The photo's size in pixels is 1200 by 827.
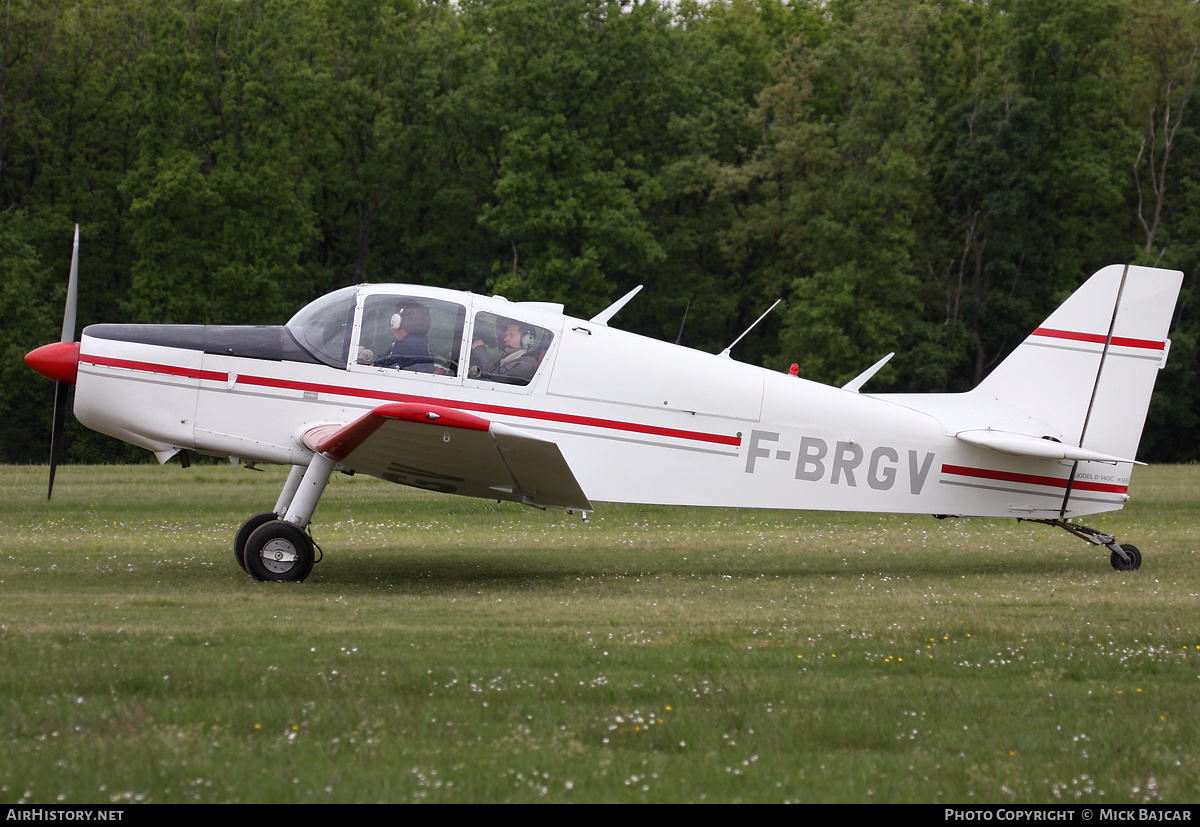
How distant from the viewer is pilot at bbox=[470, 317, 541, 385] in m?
10.3

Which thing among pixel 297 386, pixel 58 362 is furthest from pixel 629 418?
pixel 58 362

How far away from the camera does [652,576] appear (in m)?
11.0

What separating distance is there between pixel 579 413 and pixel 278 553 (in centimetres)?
281

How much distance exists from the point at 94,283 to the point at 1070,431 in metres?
39.3

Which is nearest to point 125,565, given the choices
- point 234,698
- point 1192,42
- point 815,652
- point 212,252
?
point 234,698

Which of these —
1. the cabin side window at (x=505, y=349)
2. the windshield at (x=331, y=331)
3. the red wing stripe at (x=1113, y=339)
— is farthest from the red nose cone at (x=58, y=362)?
the red wing stripe at (x=1113, y=339)

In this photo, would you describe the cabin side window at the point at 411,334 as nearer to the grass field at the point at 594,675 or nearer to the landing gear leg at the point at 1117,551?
the grass field at the point at 594,675

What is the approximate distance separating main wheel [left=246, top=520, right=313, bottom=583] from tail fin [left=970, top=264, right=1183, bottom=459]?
658 cm

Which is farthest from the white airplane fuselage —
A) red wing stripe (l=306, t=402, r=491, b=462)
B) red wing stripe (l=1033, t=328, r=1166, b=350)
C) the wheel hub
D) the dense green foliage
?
the dense green foliage

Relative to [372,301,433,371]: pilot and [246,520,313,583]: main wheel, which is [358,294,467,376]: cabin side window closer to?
[372,301,433,371]: pilot

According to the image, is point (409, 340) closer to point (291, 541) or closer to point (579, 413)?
point (579, 413)

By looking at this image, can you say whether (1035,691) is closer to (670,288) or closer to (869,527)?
(869,527)

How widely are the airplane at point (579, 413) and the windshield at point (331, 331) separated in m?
0.02

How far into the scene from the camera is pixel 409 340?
10.2 metres
